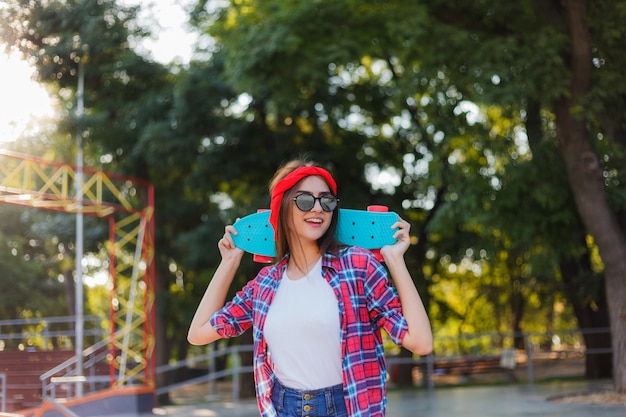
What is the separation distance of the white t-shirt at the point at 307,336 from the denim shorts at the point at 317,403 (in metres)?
0.02

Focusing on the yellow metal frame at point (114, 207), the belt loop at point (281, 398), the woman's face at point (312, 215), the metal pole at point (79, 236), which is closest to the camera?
the belt loop at point (281, 398)

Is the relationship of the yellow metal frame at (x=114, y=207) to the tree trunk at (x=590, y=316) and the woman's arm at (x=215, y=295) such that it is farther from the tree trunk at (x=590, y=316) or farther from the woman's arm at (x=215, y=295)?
the woman's arm at (x=215, y=295)

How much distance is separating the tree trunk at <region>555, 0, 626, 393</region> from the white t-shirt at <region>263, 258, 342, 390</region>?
10610 mm

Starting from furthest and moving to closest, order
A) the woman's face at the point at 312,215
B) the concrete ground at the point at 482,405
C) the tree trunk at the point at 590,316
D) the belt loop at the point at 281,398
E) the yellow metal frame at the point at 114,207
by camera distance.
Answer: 1. the tree trunk at the point at 590,316
2. the yellow metal frame at the point at 114,207
3. the concrete ground at the point at 482,405
4. the woman's face at the point at 312,215
5. the belt loop at the point at 281,398

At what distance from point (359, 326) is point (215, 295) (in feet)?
1.90

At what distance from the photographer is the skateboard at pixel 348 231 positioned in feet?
8.93

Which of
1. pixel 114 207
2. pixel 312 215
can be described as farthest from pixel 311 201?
pixel 114 207

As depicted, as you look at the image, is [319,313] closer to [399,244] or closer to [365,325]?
[365,325]

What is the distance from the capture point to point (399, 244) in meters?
2.67

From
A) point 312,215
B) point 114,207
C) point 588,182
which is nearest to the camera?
point 312,215

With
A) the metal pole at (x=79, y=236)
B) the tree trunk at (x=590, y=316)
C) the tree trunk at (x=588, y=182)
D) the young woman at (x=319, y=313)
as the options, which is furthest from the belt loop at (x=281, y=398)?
the tree trunk at (x=590, y=316)

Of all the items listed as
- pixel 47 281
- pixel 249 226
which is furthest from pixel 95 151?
pixel 249 226

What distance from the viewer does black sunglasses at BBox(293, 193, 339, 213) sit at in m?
2.69

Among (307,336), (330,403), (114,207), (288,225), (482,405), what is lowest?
(482,405)
